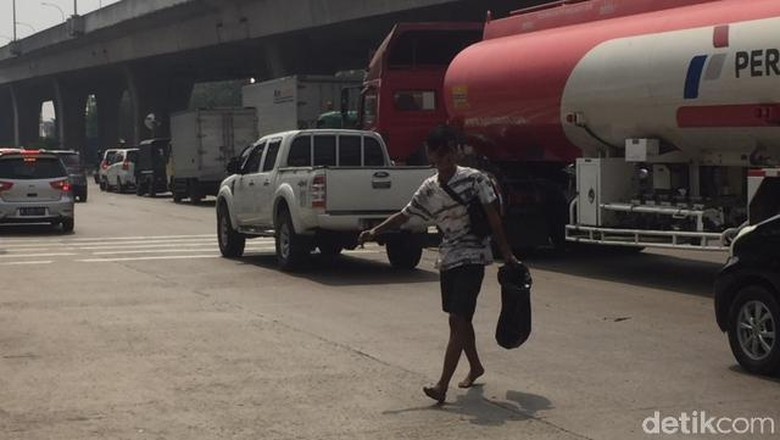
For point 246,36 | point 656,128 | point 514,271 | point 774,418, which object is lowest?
point 774,418

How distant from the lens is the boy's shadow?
21.4 feet

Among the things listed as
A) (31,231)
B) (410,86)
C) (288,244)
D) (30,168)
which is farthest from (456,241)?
(31,231)

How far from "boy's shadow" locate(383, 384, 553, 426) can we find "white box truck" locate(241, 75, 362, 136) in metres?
23.3

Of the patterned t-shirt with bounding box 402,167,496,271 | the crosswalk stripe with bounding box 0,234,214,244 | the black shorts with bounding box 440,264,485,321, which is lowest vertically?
the crosswalk stripe with bounding box 0,234,214,244

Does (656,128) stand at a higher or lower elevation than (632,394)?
higher

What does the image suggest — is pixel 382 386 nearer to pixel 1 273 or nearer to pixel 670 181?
pixel 670 181

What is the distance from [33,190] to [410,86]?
8.60m

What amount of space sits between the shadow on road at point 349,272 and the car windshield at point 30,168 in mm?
7908

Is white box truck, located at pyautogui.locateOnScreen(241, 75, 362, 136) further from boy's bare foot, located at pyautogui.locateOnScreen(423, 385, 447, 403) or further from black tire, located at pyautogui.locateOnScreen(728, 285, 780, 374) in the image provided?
boy's bare foot, located at pyautogui.locateOnScreen(423, 385, 447, 403)

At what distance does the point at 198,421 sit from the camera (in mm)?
6496

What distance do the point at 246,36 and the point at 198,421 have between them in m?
38.6

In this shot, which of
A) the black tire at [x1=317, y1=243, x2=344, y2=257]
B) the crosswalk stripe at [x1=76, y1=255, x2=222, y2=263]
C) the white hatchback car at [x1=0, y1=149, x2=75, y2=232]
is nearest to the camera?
the black tire at [x1=317, y1=243, x2=344, y2=257]

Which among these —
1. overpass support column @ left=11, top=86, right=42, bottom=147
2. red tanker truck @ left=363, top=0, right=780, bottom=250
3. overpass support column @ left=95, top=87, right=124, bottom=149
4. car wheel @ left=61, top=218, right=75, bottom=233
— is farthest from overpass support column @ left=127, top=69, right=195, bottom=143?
red tanker truck @ left=363, top=0, right=780, bottom=250

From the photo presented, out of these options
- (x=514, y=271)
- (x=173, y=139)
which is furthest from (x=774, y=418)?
(x=173, y=139)
